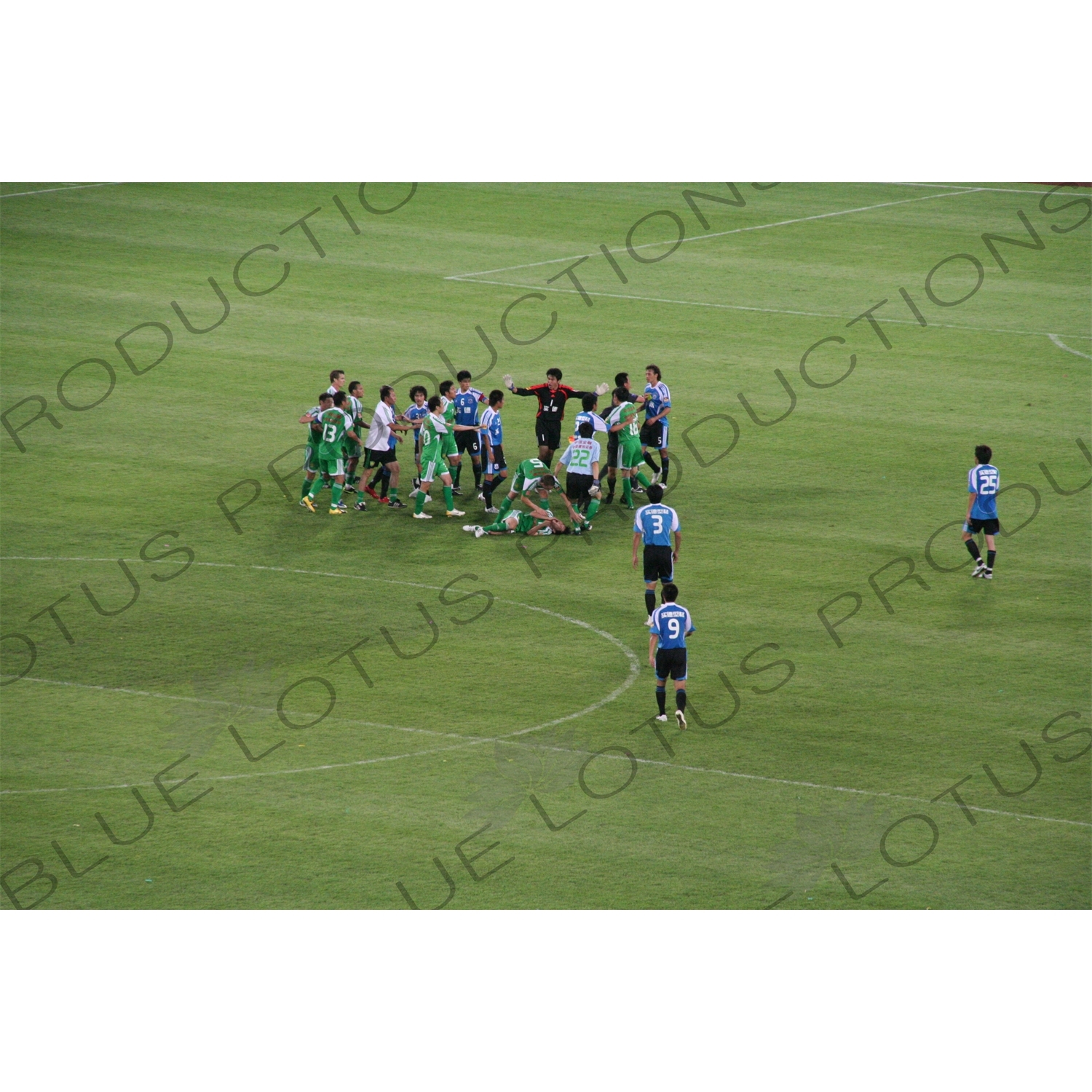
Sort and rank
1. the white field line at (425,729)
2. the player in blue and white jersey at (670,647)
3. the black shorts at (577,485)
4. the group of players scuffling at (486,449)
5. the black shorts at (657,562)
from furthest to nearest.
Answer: the group of players scuffling at (486,449), the black shorts at (577,485), the black shorts at (657,562), the player in blue and white jersey at (670,647), the white field line at (425,729)

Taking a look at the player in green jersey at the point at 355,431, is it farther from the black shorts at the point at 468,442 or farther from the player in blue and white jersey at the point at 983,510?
the player in blue and white jersey at the point at 983,510

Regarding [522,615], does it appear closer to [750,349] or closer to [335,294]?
[750,349]

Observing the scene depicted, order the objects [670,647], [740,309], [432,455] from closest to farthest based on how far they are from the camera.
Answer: [670,647], [432,455], [740,309]

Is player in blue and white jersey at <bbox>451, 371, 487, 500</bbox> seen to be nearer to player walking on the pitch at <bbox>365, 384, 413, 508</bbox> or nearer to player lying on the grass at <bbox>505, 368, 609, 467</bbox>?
player lying on the grass at <bbox>505, 368, 609, 467</bbox>

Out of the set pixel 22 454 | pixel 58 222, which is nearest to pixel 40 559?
pixel 22 454

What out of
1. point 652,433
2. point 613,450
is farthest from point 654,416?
point 613,450

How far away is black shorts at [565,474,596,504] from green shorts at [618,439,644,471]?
0.89 metres

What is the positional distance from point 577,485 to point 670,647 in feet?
20.3

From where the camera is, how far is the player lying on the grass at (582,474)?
853 inches

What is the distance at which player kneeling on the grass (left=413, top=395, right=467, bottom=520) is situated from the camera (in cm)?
2242

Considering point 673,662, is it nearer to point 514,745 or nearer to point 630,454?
point 514,745

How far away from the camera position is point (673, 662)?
16125 millimetres

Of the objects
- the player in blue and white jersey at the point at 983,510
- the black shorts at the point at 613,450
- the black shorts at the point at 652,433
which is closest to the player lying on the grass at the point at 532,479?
the black shorts at the point at 613,450

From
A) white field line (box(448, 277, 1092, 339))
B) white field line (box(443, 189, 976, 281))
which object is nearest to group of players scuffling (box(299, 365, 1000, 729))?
white field line (box(448, 277, 1092, 339))
